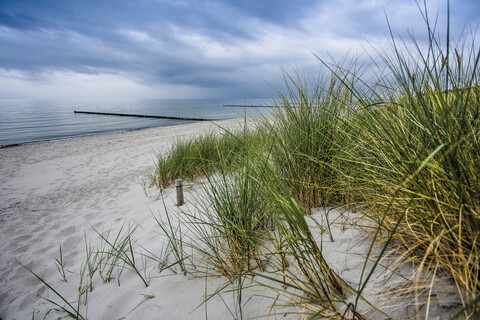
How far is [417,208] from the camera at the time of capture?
1.07 meters

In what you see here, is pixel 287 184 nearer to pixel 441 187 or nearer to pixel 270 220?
pixel 270 220

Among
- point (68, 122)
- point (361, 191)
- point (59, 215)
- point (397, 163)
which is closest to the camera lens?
point (397, 163)

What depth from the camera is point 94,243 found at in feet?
8.86

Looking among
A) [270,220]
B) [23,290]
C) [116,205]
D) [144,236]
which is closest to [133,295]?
[144,236]

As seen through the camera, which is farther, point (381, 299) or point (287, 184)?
point (287, 184)

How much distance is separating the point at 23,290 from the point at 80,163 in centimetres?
596

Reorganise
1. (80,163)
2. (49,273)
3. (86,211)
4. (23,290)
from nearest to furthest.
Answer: (23,290)
(49,273)
(86,211)
(80,163)

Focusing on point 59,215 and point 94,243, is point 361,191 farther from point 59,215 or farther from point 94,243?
point 59,215

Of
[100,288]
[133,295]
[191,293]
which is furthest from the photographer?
[100,288]

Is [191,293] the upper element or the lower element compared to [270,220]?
lower

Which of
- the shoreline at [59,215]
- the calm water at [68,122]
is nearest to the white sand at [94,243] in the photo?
the shoreline at [59,215]

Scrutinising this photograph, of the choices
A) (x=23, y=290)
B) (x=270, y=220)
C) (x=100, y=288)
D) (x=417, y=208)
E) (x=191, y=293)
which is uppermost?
(x=417, y=208)

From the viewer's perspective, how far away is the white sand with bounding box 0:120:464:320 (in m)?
1.38

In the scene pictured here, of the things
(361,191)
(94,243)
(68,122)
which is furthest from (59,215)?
(68,122)
